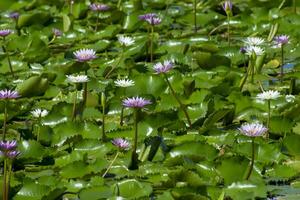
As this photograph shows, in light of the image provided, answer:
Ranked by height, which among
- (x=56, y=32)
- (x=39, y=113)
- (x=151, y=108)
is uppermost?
(x=39, y=113)

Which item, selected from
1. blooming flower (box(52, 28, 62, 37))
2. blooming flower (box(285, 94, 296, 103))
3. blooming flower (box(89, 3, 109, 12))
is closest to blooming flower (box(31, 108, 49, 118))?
blooming flower (box(285, 94, 296, 103))

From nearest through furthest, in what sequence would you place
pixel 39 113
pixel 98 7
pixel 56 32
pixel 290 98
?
pixel 39 113 → pixel 290 98 → pixel 56 32 → pixel 98 7

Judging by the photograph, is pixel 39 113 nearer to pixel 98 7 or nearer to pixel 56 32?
pixel 56 32

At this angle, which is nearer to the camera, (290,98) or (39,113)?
(39,113)

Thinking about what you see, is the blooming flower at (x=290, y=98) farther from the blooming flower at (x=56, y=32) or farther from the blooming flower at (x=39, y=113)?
the blooming flower at (x=56, y=32)

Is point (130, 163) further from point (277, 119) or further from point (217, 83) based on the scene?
point (217, 83)

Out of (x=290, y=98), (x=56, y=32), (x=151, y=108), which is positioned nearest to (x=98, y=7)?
(x=56, y=32)

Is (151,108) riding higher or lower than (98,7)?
higher

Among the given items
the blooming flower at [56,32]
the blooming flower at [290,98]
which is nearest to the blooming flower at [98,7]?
the blooming flower at [56,32]
